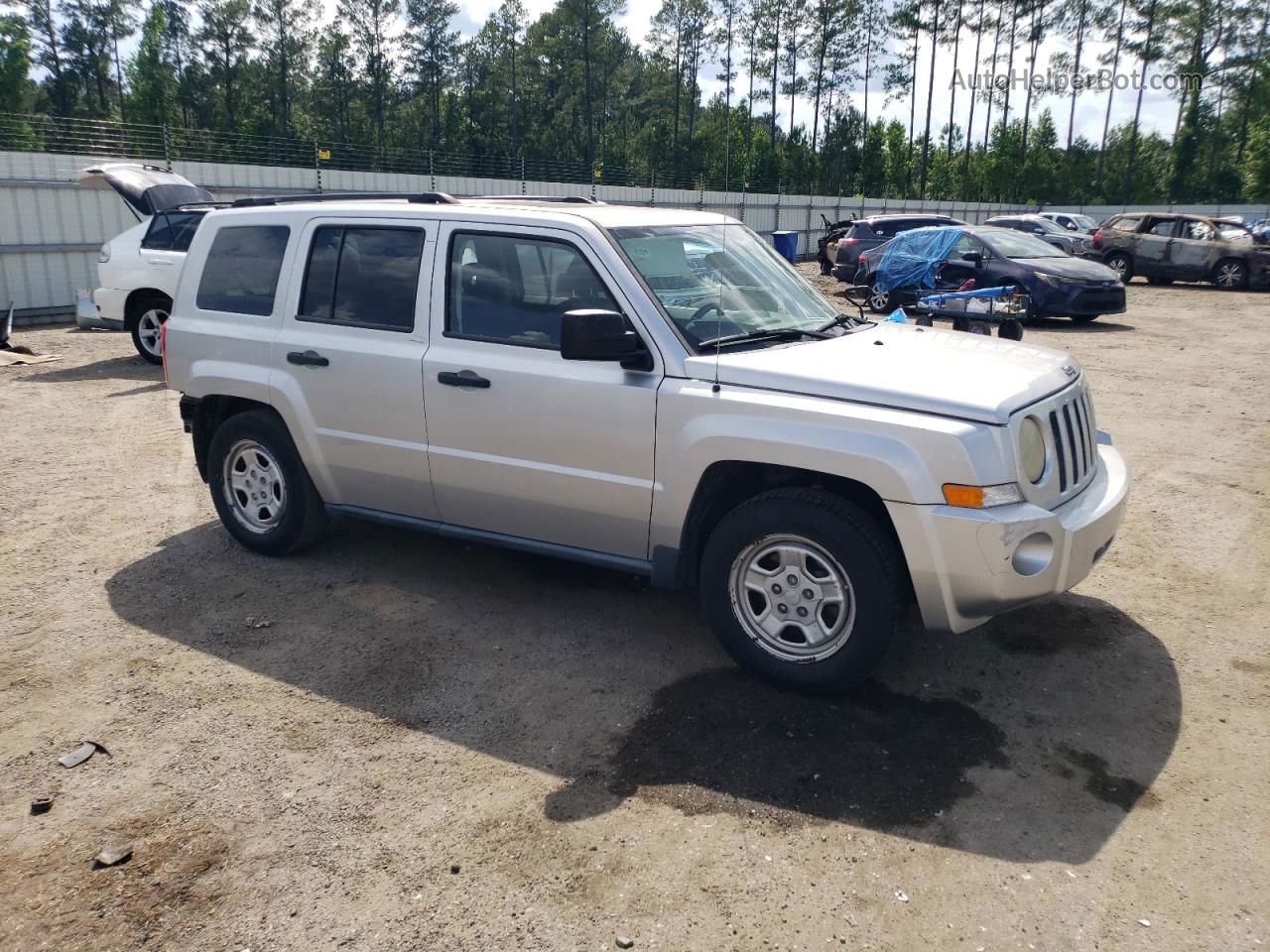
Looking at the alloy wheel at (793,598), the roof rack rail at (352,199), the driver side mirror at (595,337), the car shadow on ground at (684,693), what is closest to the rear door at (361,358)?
the roof rack rail at (352,199)

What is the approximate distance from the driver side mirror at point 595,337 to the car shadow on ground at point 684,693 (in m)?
1.42

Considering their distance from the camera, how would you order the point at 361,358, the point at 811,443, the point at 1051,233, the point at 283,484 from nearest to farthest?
the point at 811,443, the point at 361,358, the point at 283,484, the point at 1051,233

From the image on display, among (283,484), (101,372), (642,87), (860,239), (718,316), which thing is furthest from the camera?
(642,87)

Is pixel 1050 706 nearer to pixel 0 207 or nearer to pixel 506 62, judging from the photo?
pixel 0 207

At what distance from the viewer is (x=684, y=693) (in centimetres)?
445

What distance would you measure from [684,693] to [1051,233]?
25.9m

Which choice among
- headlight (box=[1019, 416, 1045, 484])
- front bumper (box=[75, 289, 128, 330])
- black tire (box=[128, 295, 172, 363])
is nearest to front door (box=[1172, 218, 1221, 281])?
black tire (box=[128, 295, 172, 363])

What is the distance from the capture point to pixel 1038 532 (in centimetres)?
393

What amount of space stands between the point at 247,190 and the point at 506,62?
55.4m

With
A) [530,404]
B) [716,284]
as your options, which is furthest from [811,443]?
[530,404]

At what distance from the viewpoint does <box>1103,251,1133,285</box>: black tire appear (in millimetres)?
24422

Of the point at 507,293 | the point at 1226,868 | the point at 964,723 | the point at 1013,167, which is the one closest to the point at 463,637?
the point at 507,293

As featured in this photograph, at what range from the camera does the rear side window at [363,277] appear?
5.18 metres

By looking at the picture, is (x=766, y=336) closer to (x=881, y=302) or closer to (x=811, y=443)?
(x=811, y=443)
